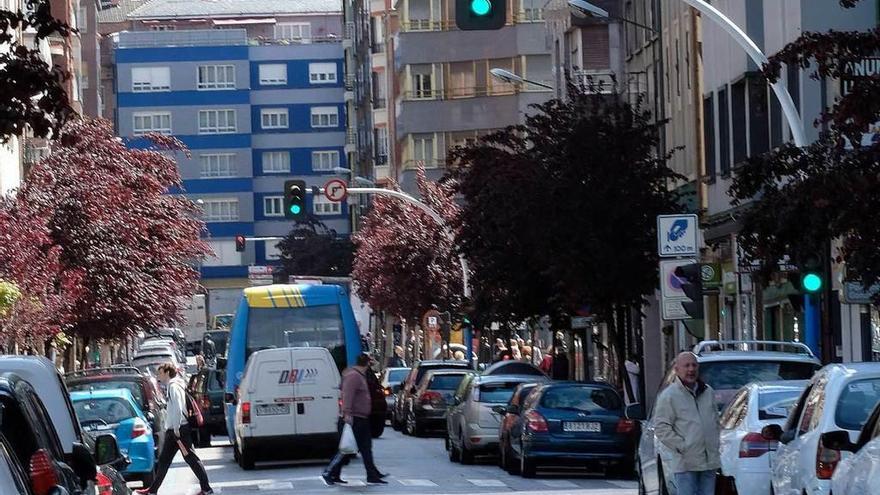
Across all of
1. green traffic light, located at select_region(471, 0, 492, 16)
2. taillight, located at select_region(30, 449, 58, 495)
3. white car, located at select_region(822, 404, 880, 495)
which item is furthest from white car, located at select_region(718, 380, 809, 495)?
taillight, located at select_region(30, 449, 58, 495)

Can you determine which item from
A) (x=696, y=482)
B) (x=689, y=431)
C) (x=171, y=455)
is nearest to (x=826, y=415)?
(x=689, y=431)

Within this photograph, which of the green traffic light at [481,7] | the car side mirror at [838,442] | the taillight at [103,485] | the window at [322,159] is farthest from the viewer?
the window at [322,159]

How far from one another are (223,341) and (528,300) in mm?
74750

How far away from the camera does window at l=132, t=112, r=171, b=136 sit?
156375 mm

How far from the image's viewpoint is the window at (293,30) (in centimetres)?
18125

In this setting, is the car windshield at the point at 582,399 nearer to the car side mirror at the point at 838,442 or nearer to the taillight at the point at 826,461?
the taillight at the point at 826,461

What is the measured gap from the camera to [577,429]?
30.8 meters

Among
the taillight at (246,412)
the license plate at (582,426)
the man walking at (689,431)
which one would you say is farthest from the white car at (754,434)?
the taillight at (246,412)

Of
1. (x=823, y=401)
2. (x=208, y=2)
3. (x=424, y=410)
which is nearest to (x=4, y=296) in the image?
(x=424, y=410)

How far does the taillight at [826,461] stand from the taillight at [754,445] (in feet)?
11.9

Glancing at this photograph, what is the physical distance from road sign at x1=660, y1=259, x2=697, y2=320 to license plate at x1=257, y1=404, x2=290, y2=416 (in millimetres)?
6494

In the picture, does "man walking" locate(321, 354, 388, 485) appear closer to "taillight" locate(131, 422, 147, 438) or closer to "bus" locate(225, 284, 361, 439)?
"taillight" locate(131, 422, 147, 438)

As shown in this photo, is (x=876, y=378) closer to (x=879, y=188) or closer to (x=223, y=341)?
(x=879, y=188)

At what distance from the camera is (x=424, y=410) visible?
47.9m
